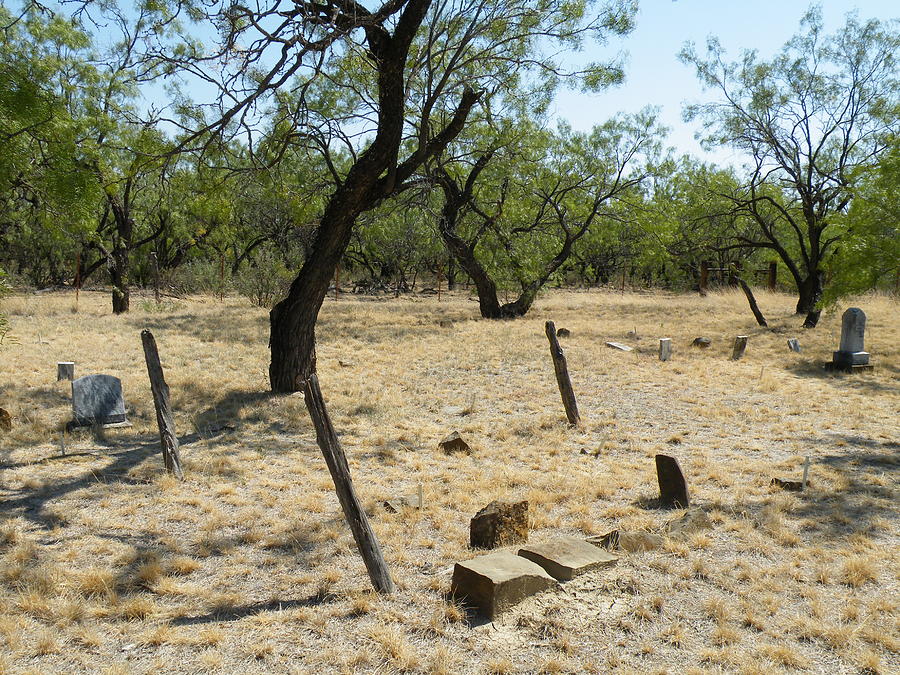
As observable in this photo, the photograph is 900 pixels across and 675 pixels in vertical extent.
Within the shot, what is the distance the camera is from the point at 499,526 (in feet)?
15.5

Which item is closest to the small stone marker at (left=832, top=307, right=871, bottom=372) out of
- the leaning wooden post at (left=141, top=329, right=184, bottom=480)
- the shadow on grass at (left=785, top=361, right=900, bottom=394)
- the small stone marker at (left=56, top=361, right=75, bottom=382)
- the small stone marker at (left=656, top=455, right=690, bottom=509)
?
the shadow on grass at (left=785, top=361, right=900, bottom=394)

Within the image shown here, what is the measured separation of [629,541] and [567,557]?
657 mm

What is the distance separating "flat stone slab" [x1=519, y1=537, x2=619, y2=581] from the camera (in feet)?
13.5

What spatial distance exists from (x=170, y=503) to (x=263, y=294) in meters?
16.6

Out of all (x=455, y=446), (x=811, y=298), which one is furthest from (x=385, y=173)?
(x=811, y=298)

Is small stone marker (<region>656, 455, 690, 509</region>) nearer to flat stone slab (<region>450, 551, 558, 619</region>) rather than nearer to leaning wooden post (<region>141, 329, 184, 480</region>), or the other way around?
flat stone slab (<region>450, 551, 558, 619</region>)

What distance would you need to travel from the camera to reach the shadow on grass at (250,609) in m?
3.70

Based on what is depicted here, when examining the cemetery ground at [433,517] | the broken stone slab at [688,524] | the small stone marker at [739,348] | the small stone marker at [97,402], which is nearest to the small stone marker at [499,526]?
the cemetery ground at [433,517]

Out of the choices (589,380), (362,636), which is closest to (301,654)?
(362,636)

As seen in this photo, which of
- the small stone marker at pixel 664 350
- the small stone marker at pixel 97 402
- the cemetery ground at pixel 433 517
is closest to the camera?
the cemetery ground at pixel 433 517

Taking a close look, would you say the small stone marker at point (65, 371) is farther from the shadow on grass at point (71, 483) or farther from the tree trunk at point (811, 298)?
the tree trunk at point (811, 298)

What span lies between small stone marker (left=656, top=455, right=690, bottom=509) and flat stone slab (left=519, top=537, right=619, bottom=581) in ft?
4.69

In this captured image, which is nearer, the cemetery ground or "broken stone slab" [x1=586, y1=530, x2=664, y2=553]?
the cemetery ground

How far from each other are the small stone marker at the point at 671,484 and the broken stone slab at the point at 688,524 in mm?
363
